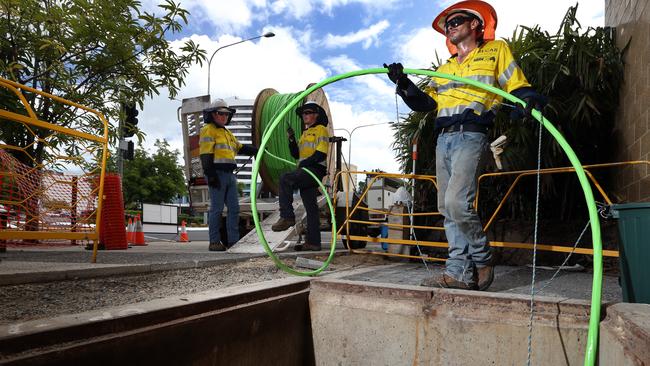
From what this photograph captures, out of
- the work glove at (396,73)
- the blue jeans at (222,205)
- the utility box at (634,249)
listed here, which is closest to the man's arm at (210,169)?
the blue jeans at (222,205)

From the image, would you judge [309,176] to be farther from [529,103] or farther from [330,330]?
[529,103]

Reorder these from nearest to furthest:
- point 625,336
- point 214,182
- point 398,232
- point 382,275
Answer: point 625,336 < point 382,275 < point 398,232 < point 214,182

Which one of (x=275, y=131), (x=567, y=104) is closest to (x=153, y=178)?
(x=275, y=131)

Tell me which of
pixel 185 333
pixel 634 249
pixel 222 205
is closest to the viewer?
pixel 185 333

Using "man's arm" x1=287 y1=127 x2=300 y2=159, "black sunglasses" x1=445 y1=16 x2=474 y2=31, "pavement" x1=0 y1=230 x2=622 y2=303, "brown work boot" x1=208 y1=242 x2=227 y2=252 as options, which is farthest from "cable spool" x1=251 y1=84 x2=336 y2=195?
"black sunglasses" x1=445 y1=16 x2=474 y2=31

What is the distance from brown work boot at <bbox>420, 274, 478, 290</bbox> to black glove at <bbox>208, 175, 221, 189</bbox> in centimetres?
377

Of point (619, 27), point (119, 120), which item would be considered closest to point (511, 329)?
point (619, 27)

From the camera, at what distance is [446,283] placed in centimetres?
313

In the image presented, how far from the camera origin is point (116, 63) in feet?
18.4

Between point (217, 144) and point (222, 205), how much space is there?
2.78ft

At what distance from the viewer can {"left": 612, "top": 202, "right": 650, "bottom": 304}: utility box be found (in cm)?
240

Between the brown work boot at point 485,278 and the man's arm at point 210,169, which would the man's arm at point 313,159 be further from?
the brown work boot at point 485,278

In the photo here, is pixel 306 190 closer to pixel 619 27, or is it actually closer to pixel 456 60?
pixel 456 60

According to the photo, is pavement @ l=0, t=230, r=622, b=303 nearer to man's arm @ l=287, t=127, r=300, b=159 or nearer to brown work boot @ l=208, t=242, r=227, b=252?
brown work boot @ l=208, t=242, r=227, b=252
